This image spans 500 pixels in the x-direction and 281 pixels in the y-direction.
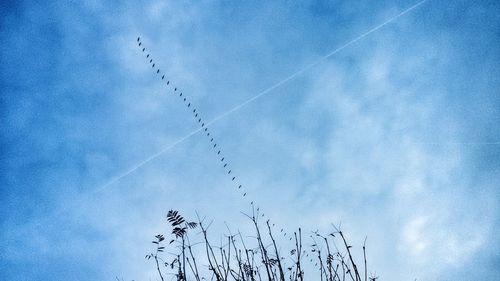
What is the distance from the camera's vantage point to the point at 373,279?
6.37m

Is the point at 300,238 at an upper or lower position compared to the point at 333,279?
upper

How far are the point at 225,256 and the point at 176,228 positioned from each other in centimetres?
124

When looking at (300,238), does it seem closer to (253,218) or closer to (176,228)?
(253,218)

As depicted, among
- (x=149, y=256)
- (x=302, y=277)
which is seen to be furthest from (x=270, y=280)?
(x=149, y=256)

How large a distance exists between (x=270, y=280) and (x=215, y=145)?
24.4m

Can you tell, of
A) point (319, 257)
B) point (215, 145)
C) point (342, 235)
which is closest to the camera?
point (342, 235)

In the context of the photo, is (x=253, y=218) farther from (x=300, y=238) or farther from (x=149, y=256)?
(x=149, y=256)

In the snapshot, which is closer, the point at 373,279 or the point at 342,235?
the point at 342,235

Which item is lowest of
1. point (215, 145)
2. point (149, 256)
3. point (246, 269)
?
point (246, 269)

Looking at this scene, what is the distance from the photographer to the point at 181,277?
575 centimetres

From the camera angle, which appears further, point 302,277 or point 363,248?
point 302,277

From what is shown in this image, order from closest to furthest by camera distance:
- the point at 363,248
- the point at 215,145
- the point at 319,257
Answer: the point at 363,248 < the point at 319,257 < the point at 215,145

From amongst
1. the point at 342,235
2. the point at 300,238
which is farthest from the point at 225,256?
the point at 342,235

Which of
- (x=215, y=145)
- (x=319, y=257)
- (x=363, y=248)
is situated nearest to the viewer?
(x=363, y=248)
